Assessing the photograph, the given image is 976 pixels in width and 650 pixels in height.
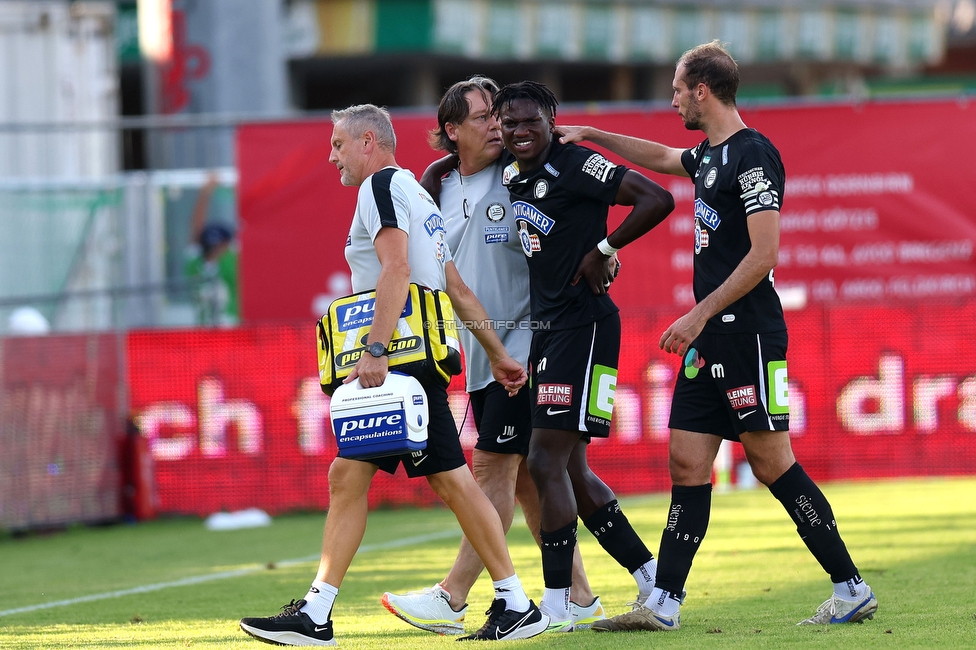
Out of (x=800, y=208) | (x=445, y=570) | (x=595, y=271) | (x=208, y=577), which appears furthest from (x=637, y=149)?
(x=800, y=208)

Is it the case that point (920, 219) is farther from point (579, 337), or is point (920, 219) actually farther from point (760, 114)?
point (579, 337)

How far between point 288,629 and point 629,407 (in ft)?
25.0

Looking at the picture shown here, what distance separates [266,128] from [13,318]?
308cm

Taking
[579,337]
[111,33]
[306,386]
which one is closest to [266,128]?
[306,386]

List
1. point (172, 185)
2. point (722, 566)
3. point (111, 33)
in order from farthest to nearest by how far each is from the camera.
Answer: point (111, 33), point (172, 185), point (722, 566)

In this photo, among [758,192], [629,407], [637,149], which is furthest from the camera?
[629,407]

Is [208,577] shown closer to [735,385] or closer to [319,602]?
[319,602]

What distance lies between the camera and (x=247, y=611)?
6.92 meters

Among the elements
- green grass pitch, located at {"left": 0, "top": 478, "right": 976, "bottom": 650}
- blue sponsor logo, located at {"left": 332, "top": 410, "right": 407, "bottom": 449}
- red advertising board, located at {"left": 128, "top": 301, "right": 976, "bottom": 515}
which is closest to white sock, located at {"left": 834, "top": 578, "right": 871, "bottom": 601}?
green grass pitch, located at {"left": 0, "top": 478, "right": 976, "bottom": 650}

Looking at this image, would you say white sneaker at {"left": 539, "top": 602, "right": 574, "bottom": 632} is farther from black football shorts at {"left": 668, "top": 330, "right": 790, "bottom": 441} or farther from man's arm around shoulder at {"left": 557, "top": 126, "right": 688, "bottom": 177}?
man's arm around shoulder at {"left": 557, "top": 126, "right": 688, "bottom": 177}

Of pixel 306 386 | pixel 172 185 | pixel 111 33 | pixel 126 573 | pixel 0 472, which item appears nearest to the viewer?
pixel 126 573

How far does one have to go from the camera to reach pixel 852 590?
226 inches

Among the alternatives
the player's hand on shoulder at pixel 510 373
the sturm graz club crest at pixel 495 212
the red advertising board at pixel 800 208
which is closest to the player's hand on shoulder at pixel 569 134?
the sturm graz club crest at pixel 495 212

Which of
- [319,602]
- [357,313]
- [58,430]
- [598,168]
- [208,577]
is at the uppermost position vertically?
[598,168]
